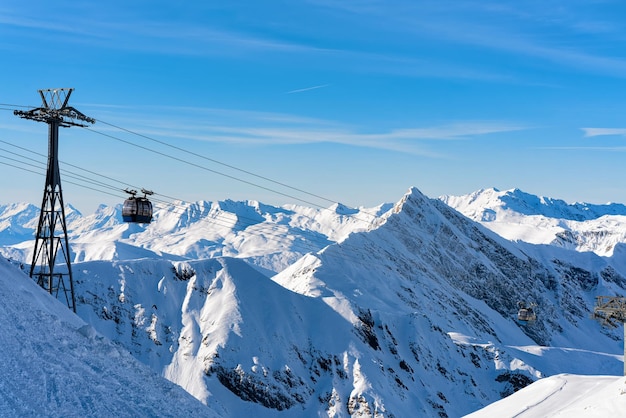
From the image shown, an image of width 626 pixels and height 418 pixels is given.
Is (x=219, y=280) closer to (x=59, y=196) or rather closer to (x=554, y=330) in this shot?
(x=59, y=196)

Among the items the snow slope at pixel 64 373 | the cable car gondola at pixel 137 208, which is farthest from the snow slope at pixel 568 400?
the cable car gondola at pixel 137 208

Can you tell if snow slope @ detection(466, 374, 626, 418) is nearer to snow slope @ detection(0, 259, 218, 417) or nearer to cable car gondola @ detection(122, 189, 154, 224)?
snow slope @ detection(0, 259, 218, 417)

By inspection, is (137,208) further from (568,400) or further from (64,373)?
(568,400)

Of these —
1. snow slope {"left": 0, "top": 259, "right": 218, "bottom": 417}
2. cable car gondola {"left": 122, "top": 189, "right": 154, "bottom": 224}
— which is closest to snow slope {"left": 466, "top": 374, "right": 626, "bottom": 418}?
snow slope {"left": 0, "top": 259, "right": 218, "bottom": 417}

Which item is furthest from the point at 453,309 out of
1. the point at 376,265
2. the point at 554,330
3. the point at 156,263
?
the point at 156,263

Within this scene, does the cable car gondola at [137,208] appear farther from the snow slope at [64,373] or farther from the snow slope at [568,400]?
the snow slope at [568,400]
